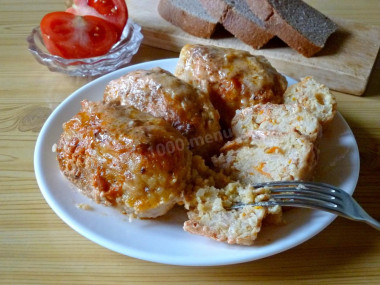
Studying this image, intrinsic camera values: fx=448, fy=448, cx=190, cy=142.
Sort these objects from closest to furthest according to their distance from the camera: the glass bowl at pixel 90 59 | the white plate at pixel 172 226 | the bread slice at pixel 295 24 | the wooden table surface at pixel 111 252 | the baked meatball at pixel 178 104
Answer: the white plate at pixel 172 226 → the wooden table surface at pixel 111 252 → the baked meatball at pixel 178 104 → the glass bowl at pixel 90 59 → the bread slice at pixel 295 24

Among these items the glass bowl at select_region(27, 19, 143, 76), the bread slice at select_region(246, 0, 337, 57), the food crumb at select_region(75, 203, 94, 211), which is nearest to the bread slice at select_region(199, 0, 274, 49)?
the bread slice at select_region(246, 0, 337, 57)

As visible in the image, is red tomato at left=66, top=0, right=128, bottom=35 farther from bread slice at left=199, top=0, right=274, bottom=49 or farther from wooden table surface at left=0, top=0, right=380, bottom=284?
wooden table surface at left=0, top=0, right=380, bottom=284

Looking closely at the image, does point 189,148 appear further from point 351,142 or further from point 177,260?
point 351,142

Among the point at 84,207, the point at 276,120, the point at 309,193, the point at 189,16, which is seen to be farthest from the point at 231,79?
the point at 189,16

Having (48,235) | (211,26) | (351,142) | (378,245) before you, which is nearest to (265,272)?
(378,245)

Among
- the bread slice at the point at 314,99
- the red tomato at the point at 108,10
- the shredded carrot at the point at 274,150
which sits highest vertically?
the bread slice at the point at 314,99

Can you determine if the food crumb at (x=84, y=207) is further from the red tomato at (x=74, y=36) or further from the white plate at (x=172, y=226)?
the red tomato at (x=74, y=36)

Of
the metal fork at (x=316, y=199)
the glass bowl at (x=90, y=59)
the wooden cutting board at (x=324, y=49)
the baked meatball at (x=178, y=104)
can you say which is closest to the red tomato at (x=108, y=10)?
the glass bowl at (x=90, y=59)
